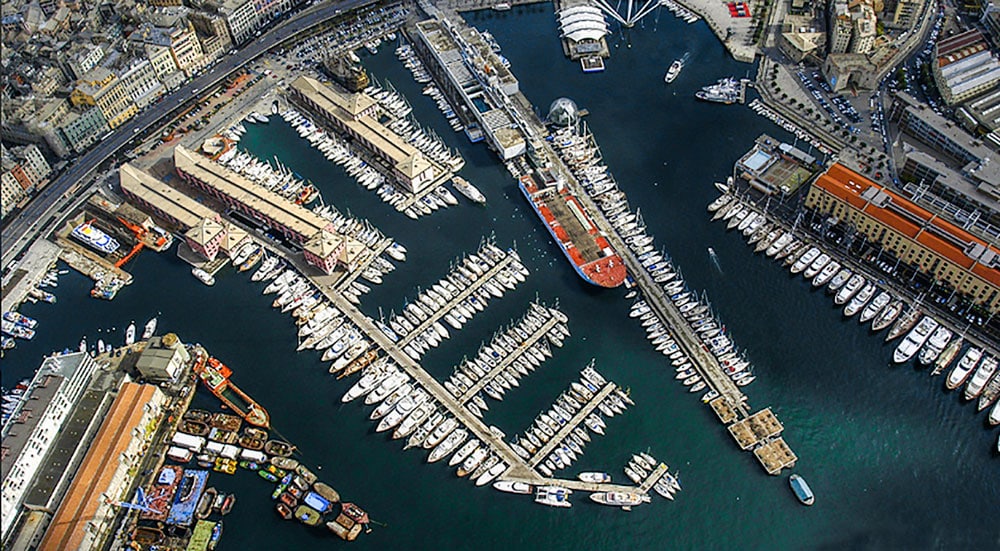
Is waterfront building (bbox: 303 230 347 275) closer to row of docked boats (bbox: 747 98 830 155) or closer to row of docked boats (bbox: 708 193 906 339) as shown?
row of docked boats (bbox: 708 193 906 339)

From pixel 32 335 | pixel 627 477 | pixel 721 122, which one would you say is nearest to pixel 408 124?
pixel 721 122

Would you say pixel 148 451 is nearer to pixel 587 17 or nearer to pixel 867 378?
pixel 867 378

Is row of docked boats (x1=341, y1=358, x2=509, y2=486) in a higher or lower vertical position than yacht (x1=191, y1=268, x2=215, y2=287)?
lower

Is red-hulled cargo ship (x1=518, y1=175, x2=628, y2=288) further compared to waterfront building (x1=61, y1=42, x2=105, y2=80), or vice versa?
waterfront building (x1=61, y1=42, x2=105, y2=80)

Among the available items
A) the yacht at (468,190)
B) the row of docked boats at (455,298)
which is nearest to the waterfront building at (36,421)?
the row of docked boats at (455,298)

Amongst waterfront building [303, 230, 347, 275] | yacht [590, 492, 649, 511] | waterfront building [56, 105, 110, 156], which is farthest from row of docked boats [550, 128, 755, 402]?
waterfront building [56, 105, 110, 156]
